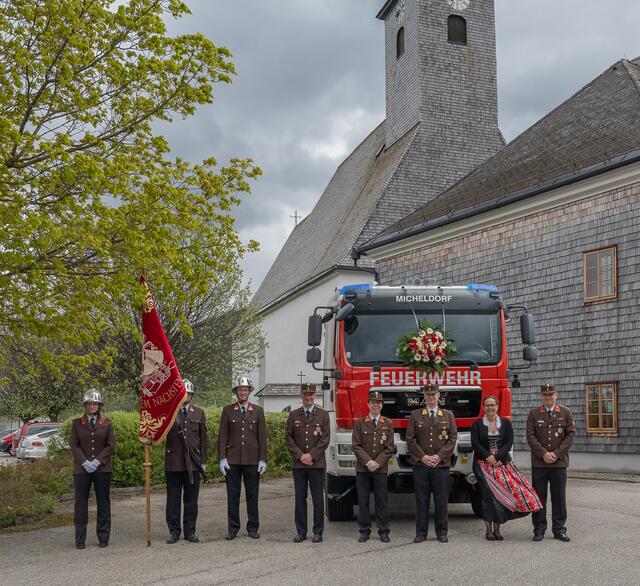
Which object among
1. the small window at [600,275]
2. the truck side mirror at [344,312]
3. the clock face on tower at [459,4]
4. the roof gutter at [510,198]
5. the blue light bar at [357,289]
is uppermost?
the clock face on tower at [459,4]

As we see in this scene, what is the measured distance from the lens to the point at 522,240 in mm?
20953

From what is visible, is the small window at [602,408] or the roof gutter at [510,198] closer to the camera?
the roof gutter at [510,198]

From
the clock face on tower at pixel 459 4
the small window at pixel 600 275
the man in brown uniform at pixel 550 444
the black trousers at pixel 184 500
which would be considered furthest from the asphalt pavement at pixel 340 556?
the clock face on tower at pixel 459 4

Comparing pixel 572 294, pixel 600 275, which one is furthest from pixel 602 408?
pixel 600 275

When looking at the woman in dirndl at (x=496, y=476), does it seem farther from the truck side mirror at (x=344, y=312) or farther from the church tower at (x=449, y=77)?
the church tower at (x=449, y=77)

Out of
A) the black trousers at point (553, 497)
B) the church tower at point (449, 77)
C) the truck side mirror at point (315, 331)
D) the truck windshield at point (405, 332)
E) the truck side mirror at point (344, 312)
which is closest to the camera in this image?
the black trousers at point (553, 497)

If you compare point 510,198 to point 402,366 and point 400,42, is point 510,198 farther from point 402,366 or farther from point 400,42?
point 400,42

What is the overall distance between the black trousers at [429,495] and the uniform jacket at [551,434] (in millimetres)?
A: 1004

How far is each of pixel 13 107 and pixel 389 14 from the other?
2670 centimetres

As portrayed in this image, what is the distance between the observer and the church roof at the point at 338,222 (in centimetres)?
3225

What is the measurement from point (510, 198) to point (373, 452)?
1246cm

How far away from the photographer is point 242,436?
10188 mm

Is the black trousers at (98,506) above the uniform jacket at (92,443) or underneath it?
underneath

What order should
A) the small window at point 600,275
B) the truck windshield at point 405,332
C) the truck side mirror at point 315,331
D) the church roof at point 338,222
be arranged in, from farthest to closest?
the church roof at point 338,222, the small window at point 600,275, the truck side mirror at point 315,331, the truck windshield at point 405,332
